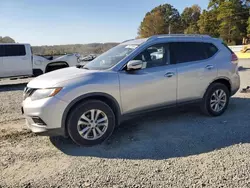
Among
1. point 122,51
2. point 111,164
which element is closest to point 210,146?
point 111,164

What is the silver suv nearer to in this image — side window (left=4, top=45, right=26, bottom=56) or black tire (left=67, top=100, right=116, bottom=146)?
black tire (left=67, top=100, right=116, bottom=146)

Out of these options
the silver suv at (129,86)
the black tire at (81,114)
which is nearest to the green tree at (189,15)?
→ the silver suv at (129,86)

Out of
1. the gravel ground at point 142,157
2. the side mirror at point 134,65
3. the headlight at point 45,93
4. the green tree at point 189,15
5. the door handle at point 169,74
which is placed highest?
the green tree at point 189,15

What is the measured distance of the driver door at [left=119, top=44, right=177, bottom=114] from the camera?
13.3ft

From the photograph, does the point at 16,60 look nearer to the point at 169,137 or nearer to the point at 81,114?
the point at 81,114

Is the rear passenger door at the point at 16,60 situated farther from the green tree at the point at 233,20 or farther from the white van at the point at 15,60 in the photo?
the green tree at the point at 233,20

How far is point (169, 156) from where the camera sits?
3.47 metres

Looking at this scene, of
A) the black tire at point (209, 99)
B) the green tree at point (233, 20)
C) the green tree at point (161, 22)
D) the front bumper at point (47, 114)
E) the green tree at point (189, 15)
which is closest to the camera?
the front bumper at point (47, 114)

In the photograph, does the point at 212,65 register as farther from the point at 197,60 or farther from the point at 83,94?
the point at 83,94

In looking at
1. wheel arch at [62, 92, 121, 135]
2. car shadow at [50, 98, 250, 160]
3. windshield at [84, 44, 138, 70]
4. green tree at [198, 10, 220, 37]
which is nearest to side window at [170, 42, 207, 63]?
windshield at [84, 44, 138, 70]

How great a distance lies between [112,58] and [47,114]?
165cm

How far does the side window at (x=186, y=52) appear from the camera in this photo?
15.2ft

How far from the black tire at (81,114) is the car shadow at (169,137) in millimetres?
100

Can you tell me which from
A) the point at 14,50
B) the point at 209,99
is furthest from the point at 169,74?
the point at 14,50
